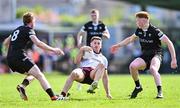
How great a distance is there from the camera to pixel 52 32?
4191 centimetres

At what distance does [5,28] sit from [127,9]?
52.1 m

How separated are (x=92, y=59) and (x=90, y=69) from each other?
1.06 feet

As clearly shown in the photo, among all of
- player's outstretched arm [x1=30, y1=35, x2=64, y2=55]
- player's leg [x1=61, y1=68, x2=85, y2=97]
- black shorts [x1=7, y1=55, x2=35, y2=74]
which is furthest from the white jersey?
black shorts [x1=7, y1=55, x2=35, y2=74]

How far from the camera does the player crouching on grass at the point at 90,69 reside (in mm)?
14234

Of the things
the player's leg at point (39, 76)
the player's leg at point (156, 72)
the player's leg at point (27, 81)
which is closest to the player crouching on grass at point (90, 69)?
the player's leg at point (39, 76)

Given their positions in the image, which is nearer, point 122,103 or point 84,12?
point 122,103

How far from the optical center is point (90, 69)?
1466 cm

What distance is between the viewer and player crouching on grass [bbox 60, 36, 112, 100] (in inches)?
560

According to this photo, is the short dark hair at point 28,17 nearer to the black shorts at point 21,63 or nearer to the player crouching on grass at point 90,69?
the black shorts at point 21,63

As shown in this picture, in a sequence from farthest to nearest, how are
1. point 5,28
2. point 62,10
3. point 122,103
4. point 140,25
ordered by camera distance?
point 62,10 → point 5,28 → point 140,25 → point 122,103

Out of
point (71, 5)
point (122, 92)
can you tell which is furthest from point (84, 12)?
point (122, 92)

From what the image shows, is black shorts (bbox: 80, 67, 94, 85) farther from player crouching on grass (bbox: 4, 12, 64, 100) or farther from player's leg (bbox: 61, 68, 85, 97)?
player crouching on grass (bbox: 4, 12, 64, 100)

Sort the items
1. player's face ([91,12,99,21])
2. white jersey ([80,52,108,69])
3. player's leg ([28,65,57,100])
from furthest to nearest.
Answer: player's face ([91,12,99,21]), white jersey ([80,52,108,69]), player's leg ([28,65,57,100])

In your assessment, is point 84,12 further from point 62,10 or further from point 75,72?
point 75,72
